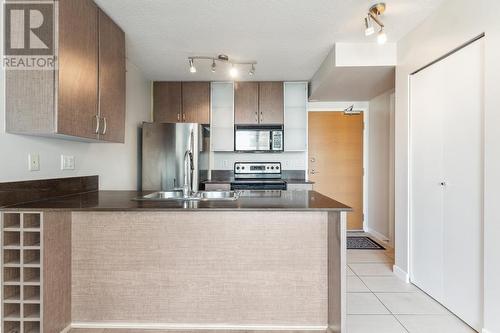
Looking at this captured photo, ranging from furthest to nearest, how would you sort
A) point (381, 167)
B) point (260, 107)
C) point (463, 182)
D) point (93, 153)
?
point (381, 167)
point (260, 107)
point (93, 153)
point (463, 182)

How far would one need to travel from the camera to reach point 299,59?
330cm

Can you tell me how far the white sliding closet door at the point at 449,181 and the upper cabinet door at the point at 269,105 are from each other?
186cm

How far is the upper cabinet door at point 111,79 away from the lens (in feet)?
7.23

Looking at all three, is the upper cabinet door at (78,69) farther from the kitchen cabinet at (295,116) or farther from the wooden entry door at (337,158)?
the wooden entry door at (337,158)

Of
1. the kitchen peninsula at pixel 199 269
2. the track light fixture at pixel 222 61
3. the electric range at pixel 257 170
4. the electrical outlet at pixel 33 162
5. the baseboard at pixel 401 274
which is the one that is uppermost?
the track light fixture at pixel 222 61

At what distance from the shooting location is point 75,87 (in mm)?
1873

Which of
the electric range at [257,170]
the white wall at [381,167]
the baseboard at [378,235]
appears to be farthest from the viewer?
the electric range at [257,170]

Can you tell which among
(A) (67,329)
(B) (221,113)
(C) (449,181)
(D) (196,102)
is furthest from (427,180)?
(D) (196,102)

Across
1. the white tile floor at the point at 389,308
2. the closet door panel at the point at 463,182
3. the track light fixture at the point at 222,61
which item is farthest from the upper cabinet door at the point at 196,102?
the closet door panel at the point at 463,182

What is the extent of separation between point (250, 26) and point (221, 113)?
5.99 ft

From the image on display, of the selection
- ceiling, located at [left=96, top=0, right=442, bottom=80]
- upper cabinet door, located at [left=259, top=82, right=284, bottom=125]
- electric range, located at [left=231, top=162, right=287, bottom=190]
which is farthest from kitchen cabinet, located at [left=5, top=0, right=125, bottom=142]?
electric range, located at [left=231, top=162, right=287, bottom=190]

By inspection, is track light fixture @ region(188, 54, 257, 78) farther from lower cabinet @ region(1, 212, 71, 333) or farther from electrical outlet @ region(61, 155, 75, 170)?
lower cabinet @ region(1, 212, 71, 333)

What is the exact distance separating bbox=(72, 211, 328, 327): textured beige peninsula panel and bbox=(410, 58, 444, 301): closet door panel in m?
1.10

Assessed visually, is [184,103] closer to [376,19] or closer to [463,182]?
[376,19]
